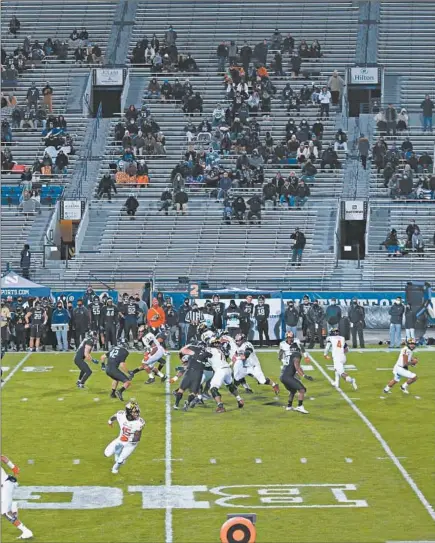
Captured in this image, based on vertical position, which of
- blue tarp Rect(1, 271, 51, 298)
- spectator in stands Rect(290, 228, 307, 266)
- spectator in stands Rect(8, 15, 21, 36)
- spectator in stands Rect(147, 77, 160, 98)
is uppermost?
spectator in stands Rect(8, 15, 21, 36)

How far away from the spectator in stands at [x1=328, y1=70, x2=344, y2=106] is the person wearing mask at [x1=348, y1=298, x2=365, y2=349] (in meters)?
18.1

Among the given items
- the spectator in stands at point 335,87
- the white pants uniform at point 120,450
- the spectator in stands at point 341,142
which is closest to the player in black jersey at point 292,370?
the white pants uniform at point 120,450

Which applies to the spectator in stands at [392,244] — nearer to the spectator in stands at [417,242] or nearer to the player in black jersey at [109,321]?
the spectator in stands at [417,242]

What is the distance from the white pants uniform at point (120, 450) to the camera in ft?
68.3

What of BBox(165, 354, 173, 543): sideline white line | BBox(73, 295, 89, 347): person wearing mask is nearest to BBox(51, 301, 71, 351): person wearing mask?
BBox(73, 295, 89, 347): person wearing mask

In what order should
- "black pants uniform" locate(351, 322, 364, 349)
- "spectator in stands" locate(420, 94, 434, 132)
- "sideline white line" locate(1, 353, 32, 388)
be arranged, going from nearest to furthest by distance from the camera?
1. "sideline white line" locate(1, 353, 32, 388)
2. "black pants uniform" locate(351, 322, 364, 349)
3. "spectator in stands" locate(420, 94, 434, 132)

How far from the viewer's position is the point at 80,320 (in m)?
36.5

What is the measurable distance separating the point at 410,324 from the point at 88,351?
1186 centimetres

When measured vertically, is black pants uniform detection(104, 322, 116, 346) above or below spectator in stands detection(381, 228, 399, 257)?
below

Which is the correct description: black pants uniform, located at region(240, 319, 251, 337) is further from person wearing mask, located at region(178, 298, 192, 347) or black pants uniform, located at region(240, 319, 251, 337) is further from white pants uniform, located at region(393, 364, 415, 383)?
white pants uniform, located at region(393, 364, 415, 383)

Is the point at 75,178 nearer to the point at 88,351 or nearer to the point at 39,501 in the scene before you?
the point at 88,351

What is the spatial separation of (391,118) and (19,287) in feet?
63.5

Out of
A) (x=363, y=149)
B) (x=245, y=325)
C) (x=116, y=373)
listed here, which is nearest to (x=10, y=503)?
(x=116, y=373)

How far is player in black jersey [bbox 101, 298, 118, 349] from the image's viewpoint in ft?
120
